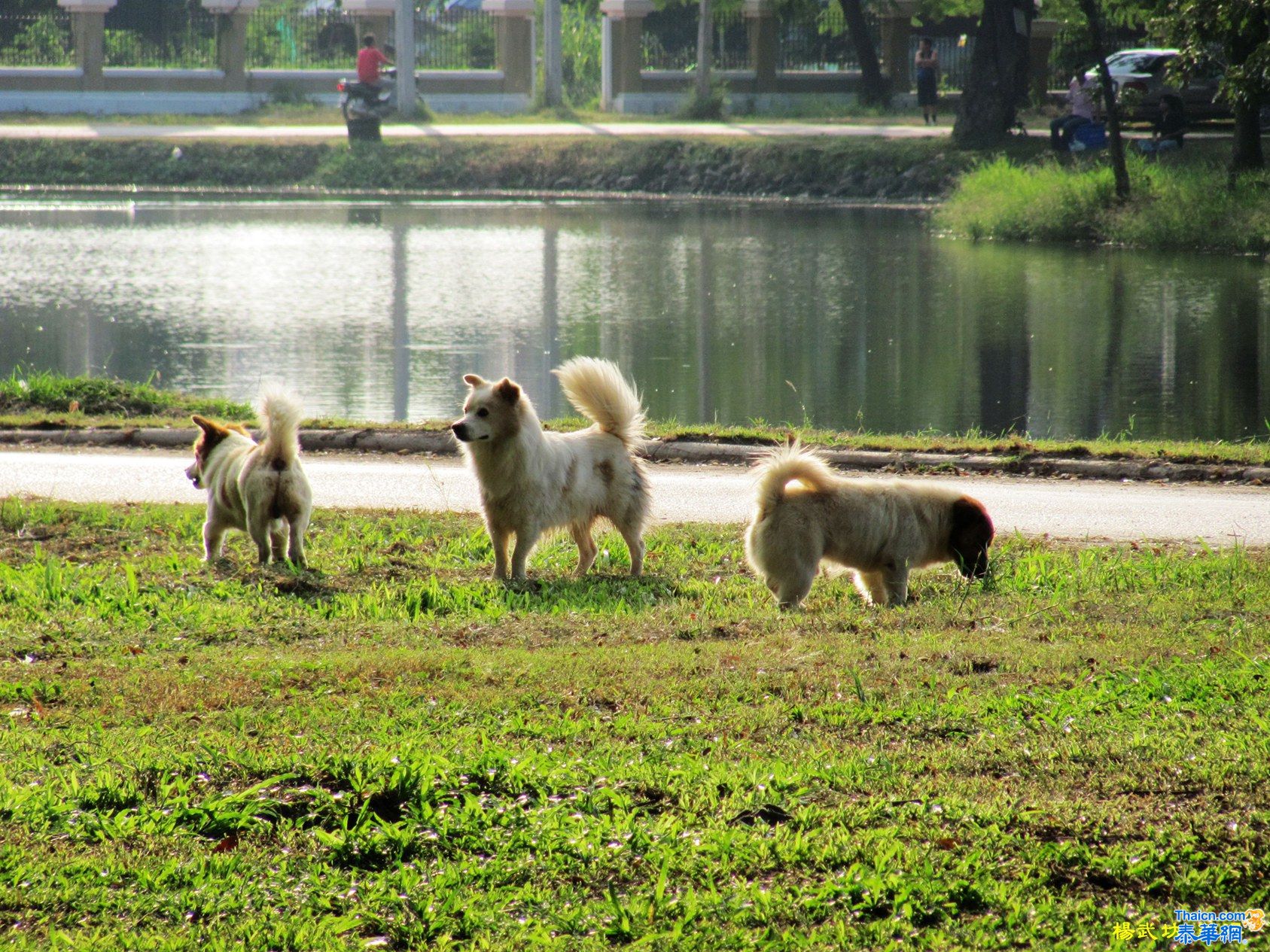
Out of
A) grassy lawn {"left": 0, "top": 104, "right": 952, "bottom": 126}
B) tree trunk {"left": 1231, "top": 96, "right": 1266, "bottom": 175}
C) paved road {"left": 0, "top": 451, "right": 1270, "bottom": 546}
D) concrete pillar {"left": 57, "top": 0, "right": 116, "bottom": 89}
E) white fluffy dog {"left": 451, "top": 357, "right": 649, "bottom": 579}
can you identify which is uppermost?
concrete pillar {"left": 57, "top": 0, "right": 116, "bottom": 89}

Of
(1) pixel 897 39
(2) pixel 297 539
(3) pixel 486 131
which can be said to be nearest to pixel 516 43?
(3) pixel 486 131

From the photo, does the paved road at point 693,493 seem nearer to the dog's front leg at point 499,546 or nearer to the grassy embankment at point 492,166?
the dog's front leg at point 499,546

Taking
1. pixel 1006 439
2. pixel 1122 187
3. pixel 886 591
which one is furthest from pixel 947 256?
pixel 886 591

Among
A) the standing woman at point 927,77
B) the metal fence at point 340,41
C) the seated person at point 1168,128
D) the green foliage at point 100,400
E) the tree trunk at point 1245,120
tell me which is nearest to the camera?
the green foliage at point 100,400

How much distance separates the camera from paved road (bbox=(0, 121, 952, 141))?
43156 mm

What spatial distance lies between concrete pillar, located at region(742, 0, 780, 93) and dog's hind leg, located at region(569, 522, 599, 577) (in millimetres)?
46433

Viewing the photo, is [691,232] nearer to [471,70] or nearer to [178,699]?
[471,70]

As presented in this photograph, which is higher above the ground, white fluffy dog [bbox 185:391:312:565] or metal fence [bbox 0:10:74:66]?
metal fence [bbox 0:10:74:66]

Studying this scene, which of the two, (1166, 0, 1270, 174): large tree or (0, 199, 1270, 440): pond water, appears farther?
(1166, 0, 1270, 174): large tree

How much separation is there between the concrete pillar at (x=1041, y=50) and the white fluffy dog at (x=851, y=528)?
4553 cm

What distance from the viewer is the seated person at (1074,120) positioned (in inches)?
1449

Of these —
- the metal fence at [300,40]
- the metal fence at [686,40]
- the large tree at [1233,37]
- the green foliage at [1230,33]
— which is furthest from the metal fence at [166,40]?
the green foliage at [1230,33]

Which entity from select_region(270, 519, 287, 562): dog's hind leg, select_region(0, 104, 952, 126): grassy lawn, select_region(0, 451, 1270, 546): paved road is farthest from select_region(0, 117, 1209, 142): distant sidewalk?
select_region(270, 519, 287, 562): dog's hind leg

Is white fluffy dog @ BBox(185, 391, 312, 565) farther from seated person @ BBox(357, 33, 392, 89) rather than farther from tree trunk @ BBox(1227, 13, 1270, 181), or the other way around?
seated person @ BBox(357, 33, 392, 89)
